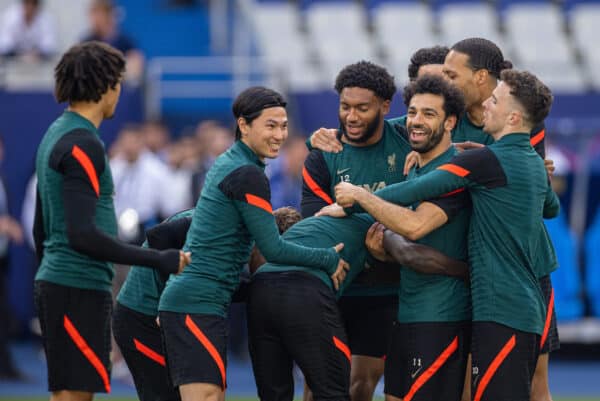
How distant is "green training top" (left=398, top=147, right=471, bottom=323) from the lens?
6.28 m

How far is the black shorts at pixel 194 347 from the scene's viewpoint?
617 centimetres

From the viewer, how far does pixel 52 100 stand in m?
13.9

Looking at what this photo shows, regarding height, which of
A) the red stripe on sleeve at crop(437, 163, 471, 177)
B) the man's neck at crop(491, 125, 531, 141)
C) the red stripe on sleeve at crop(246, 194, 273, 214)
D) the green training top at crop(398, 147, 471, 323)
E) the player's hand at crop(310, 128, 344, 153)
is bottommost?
the green training top at crop(398, 147, 471, 323)

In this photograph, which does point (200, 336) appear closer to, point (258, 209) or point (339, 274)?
point (258, 209)

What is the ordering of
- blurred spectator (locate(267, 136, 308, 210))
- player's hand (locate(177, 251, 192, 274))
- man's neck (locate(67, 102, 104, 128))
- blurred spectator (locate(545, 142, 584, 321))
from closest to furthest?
player's hand (locate(177, 251, 192, 274)) < man's neck (locate(67, 102, 104, 128)) < blurred spectator (locate(267, 136, 308, 210)) < blurred spectator (locate(545, 142, 584, 321))

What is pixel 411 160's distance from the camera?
6688mm

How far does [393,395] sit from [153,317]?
135 centimetres

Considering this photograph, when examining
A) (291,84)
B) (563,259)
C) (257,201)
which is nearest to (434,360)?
(257,201)

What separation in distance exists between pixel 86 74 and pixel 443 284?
2066mm

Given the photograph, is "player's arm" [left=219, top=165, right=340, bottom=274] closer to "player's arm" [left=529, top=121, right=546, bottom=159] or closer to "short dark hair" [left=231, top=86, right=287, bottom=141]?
"short dark hair" [left=231, top=86, right=287, bottom=141]

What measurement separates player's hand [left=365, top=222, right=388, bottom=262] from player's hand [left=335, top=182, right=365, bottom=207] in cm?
27

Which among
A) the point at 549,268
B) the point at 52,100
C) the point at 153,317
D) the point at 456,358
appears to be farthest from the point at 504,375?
the point at 52,100

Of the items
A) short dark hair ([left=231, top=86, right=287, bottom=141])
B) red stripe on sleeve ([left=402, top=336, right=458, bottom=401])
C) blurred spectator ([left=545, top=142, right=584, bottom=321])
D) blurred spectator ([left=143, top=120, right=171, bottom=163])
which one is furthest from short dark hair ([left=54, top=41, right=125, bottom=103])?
blurred spectator ([left=545, top=142, right=584, bottom=321])

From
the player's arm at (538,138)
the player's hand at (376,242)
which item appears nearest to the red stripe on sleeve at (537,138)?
the player's arm at (538,138)
